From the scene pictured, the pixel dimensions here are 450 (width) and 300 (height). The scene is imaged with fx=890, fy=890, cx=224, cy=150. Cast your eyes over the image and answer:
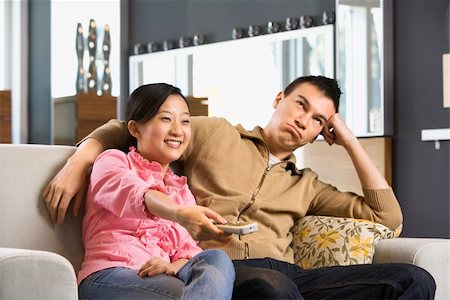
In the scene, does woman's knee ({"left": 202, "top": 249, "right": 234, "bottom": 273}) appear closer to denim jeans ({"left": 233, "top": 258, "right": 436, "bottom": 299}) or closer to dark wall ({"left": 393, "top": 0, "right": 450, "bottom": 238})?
denim jeans ({"left": 233, "top": 258, "right": 436, "bottom": 299})

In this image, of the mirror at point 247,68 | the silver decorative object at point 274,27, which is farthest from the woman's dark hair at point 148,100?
the silver decorative object at point 274,27

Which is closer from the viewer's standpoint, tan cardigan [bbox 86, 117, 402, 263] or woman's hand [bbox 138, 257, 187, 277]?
woman's hand [bbox 138, 257, 187, 277]

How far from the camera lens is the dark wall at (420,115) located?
4.91 m

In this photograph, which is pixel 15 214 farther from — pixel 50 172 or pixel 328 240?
pixel 328 240

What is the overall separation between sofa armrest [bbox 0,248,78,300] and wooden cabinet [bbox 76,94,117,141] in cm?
515

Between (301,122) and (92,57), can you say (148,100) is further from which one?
(92,57)

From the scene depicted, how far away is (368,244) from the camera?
109 inches

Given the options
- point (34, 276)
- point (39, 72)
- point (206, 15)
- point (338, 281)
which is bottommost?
point (338, 281)

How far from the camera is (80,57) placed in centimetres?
745

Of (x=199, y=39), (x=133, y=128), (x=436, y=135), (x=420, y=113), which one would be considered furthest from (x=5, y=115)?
(x=133, y=128)

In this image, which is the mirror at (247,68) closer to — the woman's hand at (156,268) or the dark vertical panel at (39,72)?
the dark vertical panel at (39,72)

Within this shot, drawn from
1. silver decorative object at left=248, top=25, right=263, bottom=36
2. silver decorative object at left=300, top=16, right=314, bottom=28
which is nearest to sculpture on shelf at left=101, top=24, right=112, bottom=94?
silver decorative object at left=248, top=25, right=263, bottom=36

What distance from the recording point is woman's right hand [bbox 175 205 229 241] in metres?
2.11

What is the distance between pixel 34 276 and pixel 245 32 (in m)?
4.42
